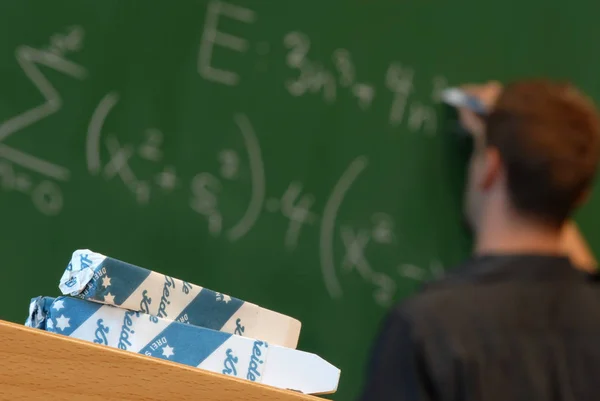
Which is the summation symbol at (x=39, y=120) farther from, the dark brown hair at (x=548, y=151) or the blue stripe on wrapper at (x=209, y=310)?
the dark brown hair at (x=548, y=151)

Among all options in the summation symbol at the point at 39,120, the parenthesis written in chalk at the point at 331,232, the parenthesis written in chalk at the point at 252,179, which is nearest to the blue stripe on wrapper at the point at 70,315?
the summation symbol at the point at 39,120

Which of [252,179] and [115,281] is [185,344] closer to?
[115,281]

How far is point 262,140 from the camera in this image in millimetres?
1269

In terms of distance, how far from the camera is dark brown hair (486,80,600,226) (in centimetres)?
105

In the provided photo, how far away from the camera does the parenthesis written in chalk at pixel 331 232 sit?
4.35ft

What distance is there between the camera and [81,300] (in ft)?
1.92

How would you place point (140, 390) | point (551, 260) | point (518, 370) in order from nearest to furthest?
point (140, 390) → point (518, 370) → point (551, 260)

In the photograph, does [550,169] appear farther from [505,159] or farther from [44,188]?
[44,188]

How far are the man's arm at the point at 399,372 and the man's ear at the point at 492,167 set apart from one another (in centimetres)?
33

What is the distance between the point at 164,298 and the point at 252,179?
2.07 ft

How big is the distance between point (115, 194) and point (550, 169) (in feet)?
2.06

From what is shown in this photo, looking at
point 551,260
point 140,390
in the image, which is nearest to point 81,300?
point 140,390

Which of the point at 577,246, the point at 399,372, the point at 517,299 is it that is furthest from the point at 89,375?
the point at 577,246

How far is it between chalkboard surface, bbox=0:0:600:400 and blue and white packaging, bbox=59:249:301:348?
Result: 1.51 ft
